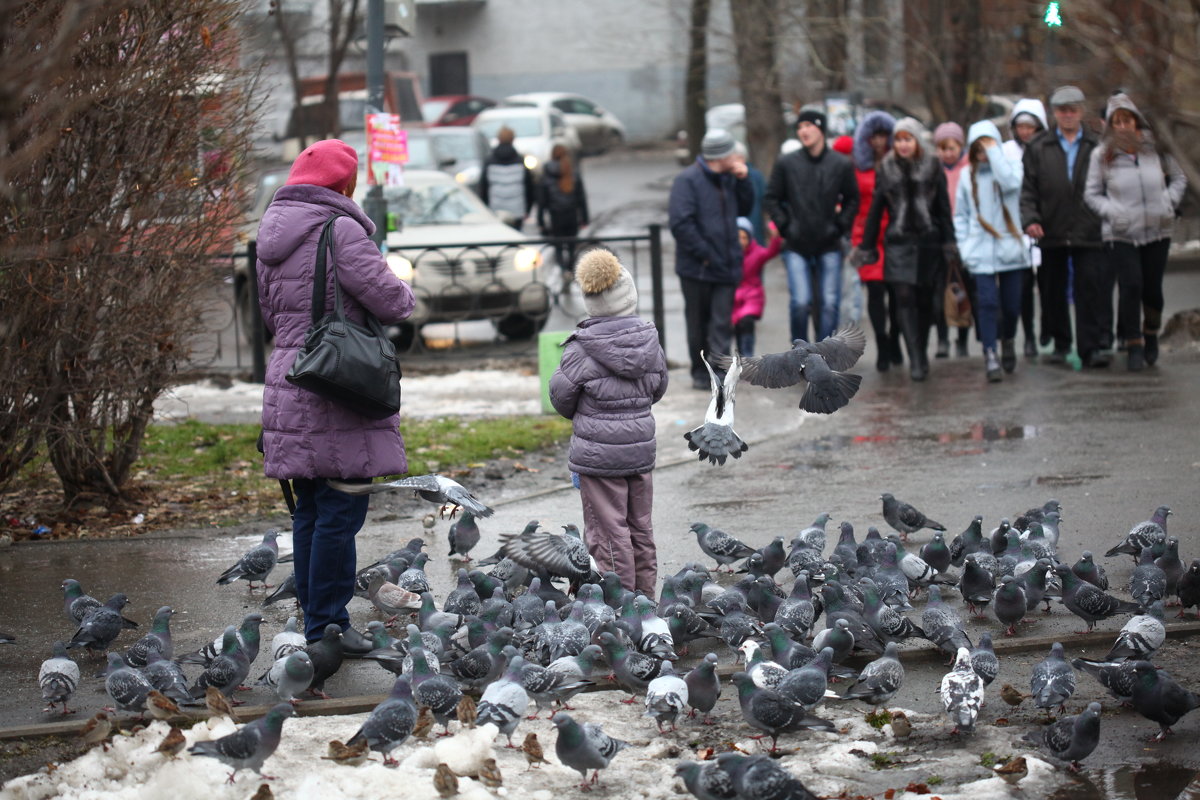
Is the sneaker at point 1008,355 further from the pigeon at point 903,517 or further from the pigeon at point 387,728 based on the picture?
the pigeon at point 387,728

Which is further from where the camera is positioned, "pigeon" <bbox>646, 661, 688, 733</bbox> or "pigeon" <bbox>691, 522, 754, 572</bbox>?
"pigeon" <bbox>691, 522, 754, 572</bbox>

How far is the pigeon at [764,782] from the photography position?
456 cm

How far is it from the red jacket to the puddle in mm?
9226

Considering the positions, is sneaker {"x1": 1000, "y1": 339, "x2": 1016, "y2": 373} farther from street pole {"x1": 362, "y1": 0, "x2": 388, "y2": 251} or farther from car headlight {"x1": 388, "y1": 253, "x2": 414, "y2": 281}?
car headlight {"x1": 388, "y1": 253, "x2": 414, "y2": 281}

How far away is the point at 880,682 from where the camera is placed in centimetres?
555

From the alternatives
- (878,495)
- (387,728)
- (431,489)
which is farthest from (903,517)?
(387,728)

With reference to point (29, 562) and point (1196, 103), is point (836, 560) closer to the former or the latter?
point (1196, 103)

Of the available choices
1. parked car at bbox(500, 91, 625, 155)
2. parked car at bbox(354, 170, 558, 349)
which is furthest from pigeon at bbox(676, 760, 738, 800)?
parked car at bbox(500, 91, 625, 155)

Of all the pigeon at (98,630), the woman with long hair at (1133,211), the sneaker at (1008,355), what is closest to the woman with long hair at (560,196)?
the sneaker at (1008,355)

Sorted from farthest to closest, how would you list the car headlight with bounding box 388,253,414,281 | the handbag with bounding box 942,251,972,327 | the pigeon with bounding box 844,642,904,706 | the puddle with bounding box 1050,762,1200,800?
the car headlight with bounding box 388,253,414,281 → the handbag with bounding box 942,251,972,327 → the pigeon with bounding box 844,642,904,706 → the puddle with bounding box 1050,762,1200,800

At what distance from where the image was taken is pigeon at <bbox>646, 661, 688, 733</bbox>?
5.33 meters

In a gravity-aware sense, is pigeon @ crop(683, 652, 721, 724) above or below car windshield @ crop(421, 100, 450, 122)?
below

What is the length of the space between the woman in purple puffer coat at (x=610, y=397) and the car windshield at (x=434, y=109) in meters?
34.6

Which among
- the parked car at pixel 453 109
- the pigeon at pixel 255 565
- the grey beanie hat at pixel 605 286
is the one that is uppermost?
the parked car at pixel 453 109
